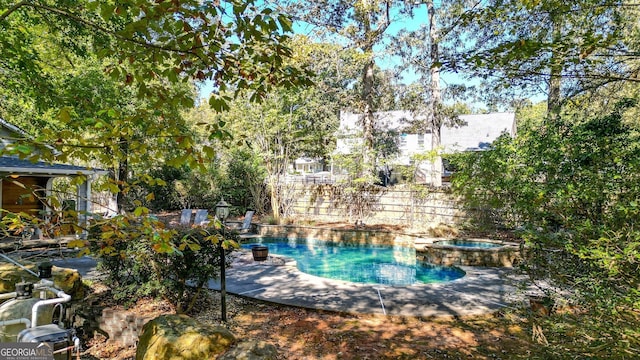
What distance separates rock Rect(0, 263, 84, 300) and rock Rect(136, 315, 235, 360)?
2133mm

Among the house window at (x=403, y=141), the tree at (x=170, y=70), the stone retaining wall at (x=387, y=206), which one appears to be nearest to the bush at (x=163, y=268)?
the tree at (x=170, y=70)

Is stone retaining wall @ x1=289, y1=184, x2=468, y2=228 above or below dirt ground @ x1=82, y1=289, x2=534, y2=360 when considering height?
above

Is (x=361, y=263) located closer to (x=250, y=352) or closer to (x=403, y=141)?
(x=250, y=352)

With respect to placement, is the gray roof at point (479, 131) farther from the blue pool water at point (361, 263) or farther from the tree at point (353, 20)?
the blue pool water at point (361, 263)

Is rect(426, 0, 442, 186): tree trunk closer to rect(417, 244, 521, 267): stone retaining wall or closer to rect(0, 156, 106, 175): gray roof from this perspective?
rect(417, 244, 521, 267): stone retaining wall

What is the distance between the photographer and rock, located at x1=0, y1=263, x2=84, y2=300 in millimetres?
4469

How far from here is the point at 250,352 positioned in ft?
10.2

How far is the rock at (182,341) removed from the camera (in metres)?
3.17

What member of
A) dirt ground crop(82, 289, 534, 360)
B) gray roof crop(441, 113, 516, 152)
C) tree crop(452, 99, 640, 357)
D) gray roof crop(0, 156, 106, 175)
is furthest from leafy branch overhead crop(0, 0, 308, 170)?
gray roof crop(441, 113, 516, 152)

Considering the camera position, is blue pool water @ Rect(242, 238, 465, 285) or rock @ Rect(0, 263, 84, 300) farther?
blue pool water @ Rect(242, 238, 465, 285)

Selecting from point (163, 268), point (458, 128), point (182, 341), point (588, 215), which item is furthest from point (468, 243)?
point (458, 128)

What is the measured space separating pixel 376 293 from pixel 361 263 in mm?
4630

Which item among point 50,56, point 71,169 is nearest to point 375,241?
point 71,169

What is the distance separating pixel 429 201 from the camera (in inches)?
556
